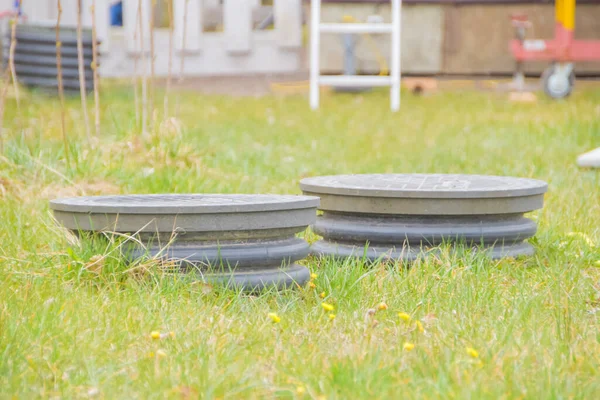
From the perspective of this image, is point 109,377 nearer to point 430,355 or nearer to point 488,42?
point 430,355

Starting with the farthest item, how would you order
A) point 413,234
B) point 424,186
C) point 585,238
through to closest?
point 585,238
point 424,186
point 413,234

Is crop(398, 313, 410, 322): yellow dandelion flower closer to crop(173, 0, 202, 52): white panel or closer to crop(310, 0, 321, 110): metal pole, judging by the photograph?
crop(310, 0, 321, 110): metal pole

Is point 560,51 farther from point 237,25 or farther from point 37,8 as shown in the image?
point 37,8

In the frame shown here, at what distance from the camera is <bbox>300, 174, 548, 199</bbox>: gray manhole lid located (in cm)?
266

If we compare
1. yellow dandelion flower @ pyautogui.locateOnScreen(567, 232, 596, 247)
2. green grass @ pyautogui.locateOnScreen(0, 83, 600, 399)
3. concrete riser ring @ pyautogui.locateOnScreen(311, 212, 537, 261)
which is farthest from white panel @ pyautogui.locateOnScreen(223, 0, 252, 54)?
concrete riser ring @ pyautogui.locateOnScreen(311, 212, 537, 261)

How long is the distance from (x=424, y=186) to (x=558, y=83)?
6.21 metres

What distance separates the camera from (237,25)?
33.5 ft

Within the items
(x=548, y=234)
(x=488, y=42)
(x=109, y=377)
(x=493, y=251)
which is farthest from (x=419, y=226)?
(x=488, y=42)

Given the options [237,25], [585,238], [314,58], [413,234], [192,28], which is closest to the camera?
[413,234]

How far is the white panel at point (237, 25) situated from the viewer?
33.1ft

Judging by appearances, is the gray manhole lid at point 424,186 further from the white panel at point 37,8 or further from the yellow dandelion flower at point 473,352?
the white panel at point 37,8

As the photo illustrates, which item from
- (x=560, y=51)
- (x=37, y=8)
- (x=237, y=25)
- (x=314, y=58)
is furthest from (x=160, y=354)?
(x=37, y=8)

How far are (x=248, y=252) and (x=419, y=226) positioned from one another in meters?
0.64

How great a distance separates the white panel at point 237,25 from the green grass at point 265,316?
6108 millimetres
